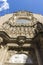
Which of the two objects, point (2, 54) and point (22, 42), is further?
point (22, 42)

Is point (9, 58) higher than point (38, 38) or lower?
lower

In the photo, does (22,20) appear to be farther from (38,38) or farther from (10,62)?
(10,62)

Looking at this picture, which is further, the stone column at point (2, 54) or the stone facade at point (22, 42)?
the stone facade at point (22, 42)

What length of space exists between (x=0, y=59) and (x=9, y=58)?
0.96m

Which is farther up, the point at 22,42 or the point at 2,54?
the point at 22,42

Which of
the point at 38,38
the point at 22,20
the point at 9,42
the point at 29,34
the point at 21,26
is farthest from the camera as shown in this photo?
the point at 22,20

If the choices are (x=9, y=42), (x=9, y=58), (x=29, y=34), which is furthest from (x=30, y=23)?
(x=9, y=58)

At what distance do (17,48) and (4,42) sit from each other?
877 millimetres

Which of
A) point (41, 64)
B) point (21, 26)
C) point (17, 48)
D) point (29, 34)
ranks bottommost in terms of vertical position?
point (41, 64)

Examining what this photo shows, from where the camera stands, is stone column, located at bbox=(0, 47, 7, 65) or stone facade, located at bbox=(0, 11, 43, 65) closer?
stone column, located at bbox=(0, 47, 7, 65)

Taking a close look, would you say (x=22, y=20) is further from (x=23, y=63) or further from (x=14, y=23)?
(x=23, y=63)

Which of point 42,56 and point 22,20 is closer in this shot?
point 42,56

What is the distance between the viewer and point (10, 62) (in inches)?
438

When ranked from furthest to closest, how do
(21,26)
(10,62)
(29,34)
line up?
1. (21,26)
2. (29,34)
3. (10,62)
